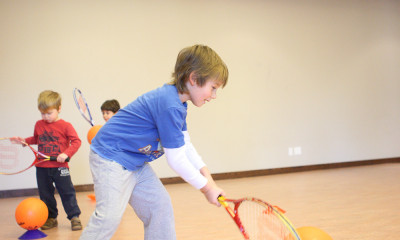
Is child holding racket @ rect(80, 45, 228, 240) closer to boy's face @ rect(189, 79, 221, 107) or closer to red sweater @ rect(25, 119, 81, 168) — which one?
boy's face @ rect(189, 79, 221, 107)

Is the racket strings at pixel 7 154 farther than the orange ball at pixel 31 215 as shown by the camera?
Yes

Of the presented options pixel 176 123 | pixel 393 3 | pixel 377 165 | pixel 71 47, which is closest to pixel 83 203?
pixel 71 47

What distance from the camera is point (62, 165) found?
3.96 m

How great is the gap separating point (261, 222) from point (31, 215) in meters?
2.52

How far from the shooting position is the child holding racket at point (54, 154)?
3877 millimetres

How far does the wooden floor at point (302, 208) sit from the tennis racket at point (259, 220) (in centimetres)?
139

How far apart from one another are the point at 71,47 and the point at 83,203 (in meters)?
2.78

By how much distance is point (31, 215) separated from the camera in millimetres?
3539

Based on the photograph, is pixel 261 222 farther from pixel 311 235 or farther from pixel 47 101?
pixel 47 101

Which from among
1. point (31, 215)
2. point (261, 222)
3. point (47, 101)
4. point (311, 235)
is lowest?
point (31, 215)

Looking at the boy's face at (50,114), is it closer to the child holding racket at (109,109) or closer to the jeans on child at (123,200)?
the child holding racket at (109,109)

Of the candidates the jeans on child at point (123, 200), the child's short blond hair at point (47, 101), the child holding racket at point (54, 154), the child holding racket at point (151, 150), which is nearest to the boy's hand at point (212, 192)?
the child holding racket at point (151, 150)

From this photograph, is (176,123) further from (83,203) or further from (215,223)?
(83,203)

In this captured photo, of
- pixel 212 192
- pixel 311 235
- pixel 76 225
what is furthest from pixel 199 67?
pixel 76 225
